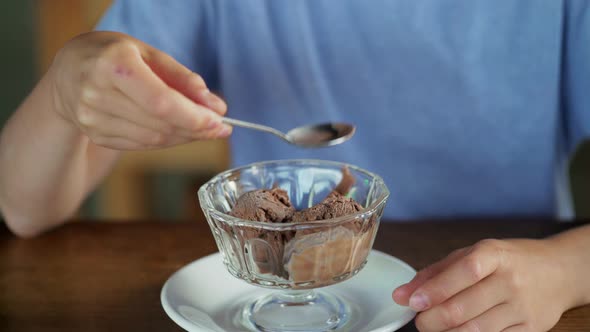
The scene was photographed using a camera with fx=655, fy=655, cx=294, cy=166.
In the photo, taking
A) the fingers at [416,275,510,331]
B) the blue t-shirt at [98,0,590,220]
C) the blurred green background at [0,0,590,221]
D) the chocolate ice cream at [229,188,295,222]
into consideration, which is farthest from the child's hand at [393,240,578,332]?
the blurred green background at [0,0,590,221]

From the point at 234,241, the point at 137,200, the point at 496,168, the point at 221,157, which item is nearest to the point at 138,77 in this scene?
the point at 234,241

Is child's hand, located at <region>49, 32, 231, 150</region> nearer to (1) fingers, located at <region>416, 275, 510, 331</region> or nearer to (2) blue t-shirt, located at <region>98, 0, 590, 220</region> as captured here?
(1) fingers, located at <region>416, 275, 510, 331</region>

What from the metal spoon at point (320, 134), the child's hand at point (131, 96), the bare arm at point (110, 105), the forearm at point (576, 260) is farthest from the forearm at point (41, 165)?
the forearm at point (576, 260)

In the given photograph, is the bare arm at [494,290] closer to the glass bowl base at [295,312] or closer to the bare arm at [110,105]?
the glass bowl base at [295,312]

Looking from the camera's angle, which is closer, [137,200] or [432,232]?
[432,232]

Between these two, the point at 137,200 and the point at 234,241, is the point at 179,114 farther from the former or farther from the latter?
the point at 137,200

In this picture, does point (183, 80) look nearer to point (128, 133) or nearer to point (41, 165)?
point (128, 133)

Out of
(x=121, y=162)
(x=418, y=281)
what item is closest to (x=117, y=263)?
(x=418, y=281)
